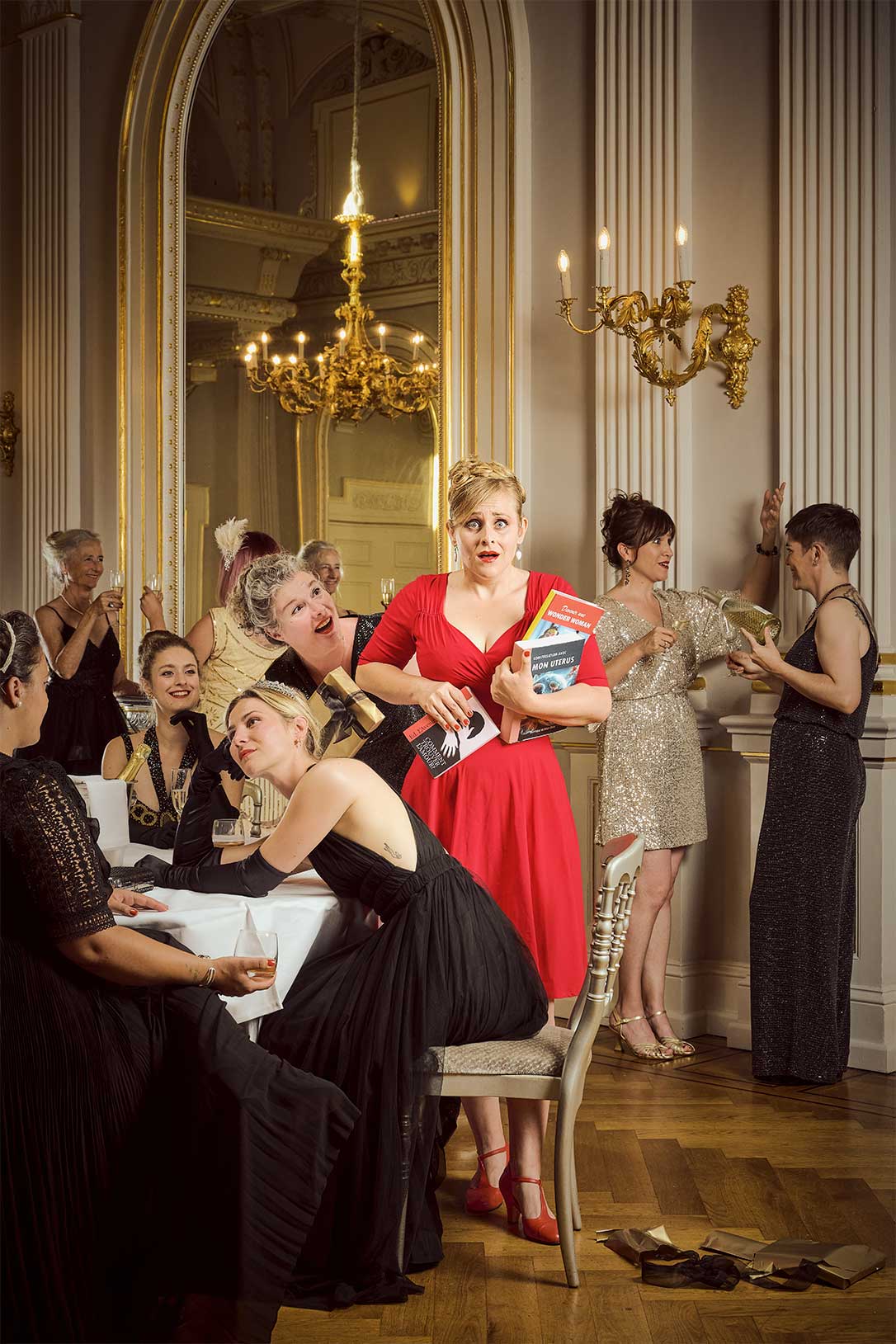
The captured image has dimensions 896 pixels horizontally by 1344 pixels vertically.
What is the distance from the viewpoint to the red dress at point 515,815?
9.91 feet

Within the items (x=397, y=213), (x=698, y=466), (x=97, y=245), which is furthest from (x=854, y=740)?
(x=97, y=245)

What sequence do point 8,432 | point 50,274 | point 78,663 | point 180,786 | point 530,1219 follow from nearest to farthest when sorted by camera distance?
point 530,1219
point 180,786
point 78,663
point 50,274
point 8,432

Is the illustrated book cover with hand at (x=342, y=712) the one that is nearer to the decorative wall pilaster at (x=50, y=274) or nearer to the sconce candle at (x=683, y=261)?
the sconce candle at (x=683, y=261)

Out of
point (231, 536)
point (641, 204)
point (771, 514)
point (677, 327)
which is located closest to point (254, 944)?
point (771, 514)

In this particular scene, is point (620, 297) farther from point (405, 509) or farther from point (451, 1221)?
point (451, 1221)

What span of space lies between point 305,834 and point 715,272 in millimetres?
3059

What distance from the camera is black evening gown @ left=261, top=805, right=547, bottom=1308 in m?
2.48

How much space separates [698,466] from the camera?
4.85 metres

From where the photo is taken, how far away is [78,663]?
18.9 ft

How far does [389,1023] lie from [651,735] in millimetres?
2159

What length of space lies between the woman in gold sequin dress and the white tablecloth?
185 cm

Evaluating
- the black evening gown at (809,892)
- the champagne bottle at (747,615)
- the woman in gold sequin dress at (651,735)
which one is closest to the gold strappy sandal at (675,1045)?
the woman in gold sequin dress at (651,735)

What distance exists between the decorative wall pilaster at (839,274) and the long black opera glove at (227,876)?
249 cm

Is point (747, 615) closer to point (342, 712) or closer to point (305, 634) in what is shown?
point (305, 634)
